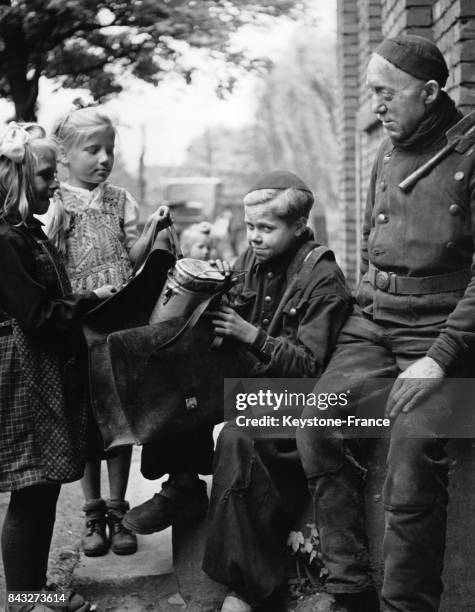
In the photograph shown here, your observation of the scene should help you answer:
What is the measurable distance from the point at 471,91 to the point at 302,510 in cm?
211

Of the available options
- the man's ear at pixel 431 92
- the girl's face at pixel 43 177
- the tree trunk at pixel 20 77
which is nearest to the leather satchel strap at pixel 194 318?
the girl's face at pixel 43 177

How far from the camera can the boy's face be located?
3.13m

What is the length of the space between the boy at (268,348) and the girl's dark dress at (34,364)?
55cm

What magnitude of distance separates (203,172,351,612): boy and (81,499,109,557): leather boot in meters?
0.74

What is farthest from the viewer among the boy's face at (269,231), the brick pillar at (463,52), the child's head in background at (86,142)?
the brick pillar at (463,52)

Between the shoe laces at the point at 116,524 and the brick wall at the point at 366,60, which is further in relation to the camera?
the brick wall at the point at 366,60

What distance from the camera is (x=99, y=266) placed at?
331 centimetres

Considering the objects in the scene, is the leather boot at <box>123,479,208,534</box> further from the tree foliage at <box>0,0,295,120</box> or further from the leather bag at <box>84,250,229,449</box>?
the tree foliage at <box>0,0,295,120</box>

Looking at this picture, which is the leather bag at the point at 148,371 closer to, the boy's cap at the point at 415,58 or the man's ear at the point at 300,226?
the man's ear at the point at 300,226

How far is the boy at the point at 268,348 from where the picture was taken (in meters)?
2.84

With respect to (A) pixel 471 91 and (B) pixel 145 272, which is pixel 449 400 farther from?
(A) pixel 471 91

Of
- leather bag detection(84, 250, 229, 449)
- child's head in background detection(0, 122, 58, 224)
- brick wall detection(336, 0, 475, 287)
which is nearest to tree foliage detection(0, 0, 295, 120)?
brick wall detection(336, 0, 475, 287)

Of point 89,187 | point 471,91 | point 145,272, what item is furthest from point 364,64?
point 145,272

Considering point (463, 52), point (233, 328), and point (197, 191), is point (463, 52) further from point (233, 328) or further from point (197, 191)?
point (197, 191)
